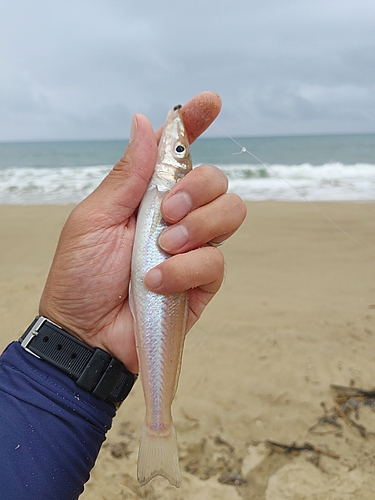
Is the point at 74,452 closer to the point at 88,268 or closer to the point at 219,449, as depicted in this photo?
the point at 88,268

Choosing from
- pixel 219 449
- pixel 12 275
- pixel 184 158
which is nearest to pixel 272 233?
pixel 12 275

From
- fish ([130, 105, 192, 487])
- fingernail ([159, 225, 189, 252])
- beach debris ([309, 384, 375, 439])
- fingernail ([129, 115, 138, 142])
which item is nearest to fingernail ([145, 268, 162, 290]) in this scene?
fish ([130, 105, 192, 487])

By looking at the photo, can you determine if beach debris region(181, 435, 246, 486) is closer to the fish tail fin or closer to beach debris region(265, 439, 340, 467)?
beach debris region(265, 439, 340, 467)

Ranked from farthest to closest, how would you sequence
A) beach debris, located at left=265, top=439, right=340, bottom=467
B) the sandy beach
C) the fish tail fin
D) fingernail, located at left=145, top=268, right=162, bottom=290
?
1. beach debris, located at left=265, top=439, right=340, bottom=467
2. the sandy beach
3. fingernail, located at left=145, top=268, right=162, bottom=290
4. the fish tail fin

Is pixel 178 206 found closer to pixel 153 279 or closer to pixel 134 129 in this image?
pixel 153 279

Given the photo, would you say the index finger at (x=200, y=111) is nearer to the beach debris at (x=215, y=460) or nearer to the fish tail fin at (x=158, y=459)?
the fish tail fin at (x=158, y=459)

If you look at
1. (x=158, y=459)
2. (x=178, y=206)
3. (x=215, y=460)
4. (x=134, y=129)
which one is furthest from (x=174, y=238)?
(x=215, y=460)
